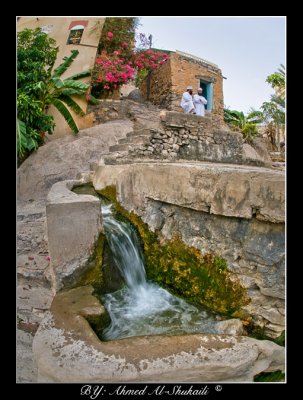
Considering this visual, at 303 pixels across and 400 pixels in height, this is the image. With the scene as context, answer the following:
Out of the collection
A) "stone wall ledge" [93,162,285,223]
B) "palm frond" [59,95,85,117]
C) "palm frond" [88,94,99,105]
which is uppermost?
"palm frond" [88,94,99,105]

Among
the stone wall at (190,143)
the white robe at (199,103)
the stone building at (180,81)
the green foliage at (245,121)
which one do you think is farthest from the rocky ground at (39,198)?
the green foliage at (245,121)

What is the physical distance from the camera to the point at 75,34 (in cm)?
938

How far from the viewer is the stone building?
1155 centimetres

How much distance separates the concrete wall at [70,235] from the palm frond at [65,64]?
7.17 m

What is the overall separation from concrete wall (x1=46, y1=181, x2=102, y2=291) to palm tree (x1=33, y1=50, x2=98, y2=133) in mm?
5730

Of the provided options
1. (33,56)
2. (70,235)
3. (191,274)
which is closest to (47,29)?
(33,56)

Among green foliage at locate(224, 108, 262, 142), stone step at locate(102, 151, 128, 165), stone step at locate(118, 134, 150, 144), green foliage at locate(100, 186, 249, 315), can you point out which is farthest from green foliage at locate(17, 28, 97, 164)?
green foliage at locate(224, 108, 262, 142)

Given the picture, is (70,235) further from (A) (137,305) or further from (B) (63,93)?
(B) (63,93)

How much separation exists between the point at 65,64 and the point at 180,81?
479 cm

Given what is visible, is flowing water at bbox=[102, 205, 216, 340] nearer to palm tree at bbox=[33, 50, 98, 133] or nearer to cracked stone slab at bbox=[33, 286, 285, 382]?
cracked stone slab at bbox=[33, 286, 285, 382]

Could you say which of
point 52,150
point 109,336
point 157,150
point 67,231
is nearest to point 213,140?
point 157,150
